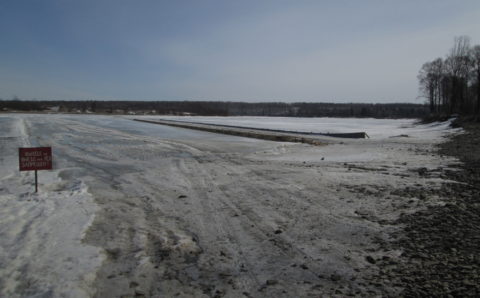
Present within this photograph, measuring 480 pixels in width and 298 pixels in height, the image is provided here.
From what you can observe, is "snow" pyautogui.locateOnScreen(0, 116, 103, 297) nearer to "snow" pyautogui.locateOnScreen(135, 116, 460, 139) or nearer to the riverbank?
the riverbank

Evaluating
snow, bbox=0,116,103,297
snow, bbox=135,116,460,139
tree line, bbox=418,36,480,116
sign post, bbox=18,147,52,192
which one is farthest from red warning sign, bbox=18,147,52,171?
tree line, bbox=418,36,480,116

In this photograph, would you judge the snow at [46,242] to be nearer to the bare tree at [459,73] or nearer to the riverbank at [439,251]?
the riverbank at [439,251]

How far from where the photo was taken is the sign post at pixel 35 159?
800 cm

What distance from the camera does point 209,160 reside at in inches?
577

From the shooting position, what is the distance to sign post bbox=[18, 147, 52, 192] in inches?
315

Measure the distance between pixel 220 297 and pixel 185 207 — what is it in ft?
12.2

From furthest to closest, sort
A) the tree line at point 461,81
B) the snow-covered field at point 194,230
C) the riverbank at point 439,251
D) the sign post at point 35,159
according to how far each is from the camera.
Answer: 1. the tree line at point 461,81
2. the sign post at point 35,159
3. the snow-covered field at point 194,230
4. the riverbank at point 439,251

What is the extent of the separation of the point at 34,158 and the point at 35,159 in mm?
32

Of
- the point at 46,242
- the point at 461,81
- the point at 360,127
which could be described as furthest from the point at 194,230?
the point at 461,81

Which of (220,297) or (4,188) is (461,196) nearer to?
(220,297)

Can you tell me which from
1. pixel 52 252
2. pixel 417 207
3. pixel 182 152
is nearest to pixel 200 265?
pixel 52 252

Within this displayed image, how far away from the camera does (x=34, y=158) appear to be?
8180 millimetres

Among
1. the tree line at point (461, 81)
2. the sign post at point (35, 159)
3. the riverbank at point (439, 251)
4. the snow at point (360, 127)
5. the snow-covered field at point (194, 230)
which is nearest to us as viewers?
the riverbank at point (439, 251)

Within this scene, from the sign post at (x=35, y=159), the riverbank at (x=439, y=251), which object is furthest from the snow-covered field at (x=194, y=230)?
the sign post at (x=35, y=159)
